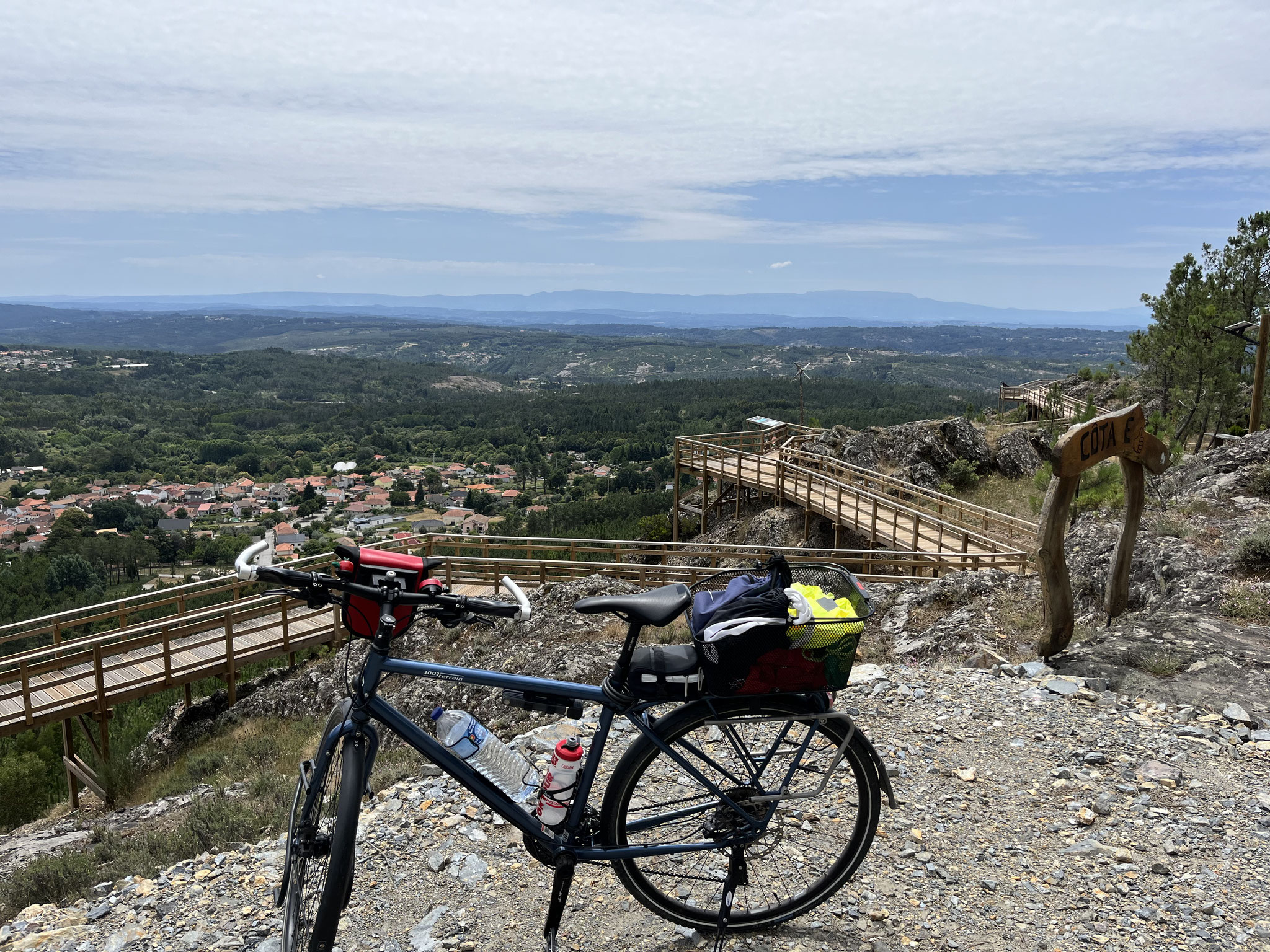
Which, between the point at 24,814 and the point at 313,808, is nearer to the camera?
the point at 313,808

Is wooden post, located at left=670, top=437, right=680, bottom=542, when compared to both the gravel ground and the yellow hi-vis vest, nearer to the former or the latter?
the gravel ground

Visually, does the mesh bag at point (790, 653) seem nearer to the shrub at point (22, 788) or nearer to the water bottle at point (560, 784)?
the water bottle at point (560, 784)

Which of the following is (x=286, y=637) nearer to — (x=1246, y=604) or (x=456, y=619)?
(x=456, y=619)

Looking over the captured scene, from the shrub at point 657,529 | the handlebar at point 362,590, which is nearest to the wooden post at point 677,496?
the shrub at point 657,529

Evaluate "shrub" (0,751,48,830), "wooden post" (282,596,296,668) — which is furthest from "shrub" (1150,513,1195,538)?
"shrub" (0,751,48,830)

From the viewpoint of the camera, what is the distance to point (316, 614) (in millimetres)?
12352

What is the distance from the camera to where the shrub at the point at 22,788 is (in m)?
11.3

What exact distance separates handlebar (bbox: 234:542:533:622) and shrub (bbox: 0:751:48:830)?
466 inches

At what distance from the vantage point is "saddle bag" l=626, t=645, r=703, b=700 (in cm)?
272

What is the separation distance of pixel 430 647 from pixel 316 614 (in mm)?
2552

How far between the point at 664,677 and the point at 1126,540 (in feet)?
18.2

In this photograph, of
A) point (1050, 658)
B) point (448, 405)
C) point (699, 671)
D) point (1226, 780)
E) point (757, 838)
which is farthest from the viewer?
point (448, 405)

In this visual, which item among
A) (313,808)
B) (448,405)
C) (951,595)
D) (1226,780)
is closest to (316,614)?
(951,595)

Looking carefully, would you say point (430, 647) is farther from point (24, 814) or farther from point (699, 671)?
point (699, 671)
